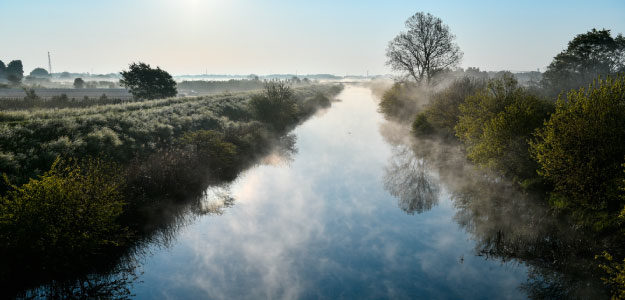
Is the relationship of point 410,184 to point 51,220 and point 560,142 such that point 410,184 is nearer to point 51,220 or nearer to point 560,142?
point 560,142

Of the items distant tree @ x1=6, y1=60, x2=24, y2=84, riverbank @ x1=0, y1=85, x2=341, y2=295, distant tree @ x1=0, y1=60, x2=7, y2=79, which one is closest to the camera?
riverbank @ x1=0, y1=85, x2=341, y2=295

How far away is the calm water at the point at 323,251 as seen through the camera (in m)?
7.88

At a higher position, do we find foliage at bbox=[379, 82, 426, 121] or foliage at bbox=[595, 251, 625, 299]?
foliage at bbox=[379, 82, 426, 121]

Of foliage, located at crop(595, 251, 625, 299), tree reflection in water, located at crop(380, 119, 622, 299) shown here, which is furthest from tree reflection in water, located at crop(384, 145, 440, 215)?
foliage, located at crop(595, 251, 625, 299)

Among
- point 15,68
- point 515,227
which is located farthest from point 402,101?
point 15,68

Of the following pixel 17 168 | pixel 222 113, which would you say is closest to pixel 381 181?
pixel 17 168

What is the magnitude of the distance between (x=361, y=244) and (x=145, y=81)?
162ft

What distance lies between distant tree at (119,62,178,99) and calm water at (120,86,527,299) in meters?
40.8

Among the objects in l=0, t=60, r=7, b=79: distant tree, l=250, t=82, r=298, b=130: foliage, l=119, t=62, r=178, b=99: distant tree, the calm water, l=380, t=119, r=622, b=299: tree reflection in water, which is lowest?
the calm water

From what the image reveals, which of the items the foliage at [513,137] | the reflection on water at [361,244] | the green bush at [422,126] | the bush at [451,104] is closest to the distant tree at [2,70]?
the reflection on water at [361,244]

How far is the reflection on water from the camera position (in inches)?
310

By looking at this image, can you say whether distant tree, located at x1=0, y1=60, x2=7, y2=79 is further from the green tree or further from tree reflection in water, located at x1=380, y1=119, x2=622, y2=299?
the green tree

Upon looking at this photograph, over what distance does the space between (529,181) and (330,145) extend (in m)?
15.7

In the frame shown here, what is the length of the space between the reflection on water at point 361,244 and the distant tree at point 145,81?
40262 millimetres
